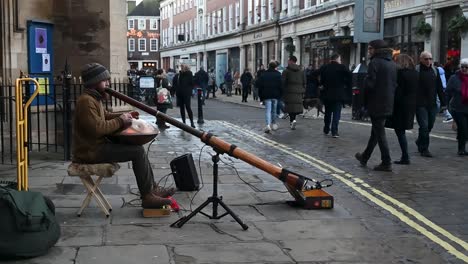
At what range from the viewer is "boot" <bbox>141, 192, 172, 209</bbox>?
607 cm

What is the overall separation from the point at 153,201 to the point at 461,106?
6.92 meters

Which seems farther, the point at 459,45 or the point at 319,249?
the point at 459,45

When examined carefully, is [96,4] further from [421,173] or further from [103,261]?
[103,261]

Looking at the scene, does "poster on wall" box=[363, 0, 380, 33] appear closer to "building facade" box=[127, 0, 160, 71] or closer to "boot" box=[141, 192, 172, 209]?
"boot" box=[141, 192, 172, 209]

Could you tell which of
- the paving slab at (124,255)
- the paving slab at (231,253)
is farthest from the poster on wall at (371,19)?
the paving slab at (124,255)

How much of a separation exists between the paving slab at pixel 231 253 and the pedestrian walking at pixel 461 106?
675 cm

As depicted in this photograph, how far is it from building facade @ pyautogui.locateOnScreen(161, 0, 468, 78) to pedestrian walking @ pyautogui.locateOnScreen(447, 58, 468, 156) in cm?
1121

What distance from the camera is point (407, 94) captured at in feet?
31.7

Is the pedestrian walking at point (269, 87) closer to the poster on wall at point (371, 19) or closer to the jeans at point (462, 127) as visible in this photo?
the jeans at point (462, 127)

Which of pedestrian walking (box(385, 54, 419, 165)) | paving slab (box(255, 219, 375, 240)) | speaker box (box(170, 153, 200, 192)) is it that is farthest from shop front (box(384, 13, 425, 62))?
paving slab (box(255, 219, 375, 240))

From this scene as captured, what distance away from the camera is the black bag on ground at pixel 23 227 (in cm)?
466

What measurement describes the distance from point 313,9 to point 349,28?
486 centimetres

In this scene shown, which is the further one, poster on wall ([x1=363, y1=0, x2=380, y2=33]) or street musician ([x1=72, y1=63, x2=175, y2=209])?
poster on wall ([x1=363, y1=0, x2=380, y2=33])

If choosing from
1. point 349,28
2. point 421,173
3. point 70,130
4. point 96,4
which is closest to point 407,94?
point 421,173
